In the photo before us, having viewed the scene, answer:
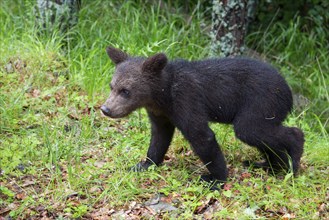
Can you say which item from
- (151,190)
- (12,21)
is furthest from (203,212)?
(12,21)

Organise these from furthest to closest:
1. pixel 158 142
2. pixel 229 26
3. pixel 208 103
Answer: pixel 229 26 → pixel 158 142 → pixel 208 103

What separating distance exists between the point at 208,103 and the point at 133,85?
784 millimetres

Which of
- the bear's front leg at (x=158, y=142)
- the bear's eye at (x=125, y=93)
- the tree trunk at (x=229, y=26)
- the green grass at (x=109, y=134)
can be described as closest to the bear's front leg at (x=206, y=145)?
the green grass at (x=109, y=134)

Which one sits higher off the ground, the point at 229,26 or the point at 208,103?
Result: the point at 229,26

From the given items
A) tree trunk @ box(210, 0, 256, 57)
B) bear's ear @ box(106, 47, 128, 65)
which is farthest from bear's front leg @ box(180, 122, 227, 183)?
tree trunk @ box(210, 0, 256, 57)

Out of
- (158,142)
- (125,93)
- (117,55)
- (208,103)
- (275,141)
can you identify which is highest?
(117,55)

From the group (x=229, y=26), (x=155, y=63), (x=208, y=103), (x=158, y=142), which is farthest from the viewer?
(x=229, y=26)

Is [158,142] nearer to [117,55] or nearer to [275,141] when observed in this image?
[117,55]

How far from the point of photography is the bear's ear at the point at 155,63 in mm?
5434

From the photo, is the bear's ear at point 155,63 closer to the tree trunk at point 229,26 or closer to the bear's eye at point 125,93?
the bear's eye at point 125,93

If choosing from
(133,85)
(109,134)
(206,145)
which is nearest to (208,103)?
(206,145)

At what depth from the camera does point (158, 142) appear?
235 inches

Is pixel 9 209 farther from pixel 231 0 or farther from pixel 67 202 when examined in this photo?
pixel 231 0

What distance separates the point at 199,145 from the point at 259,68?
1.03 metres
